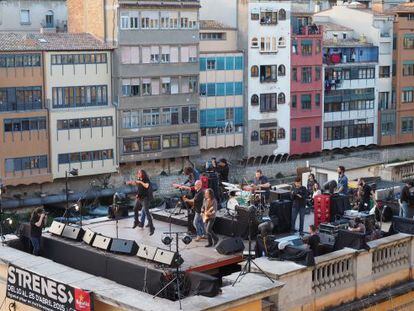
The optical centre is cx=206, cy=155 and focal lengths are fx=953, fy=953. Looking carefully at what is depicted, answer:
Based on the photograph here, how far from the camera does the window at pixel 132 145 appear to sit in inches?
2714

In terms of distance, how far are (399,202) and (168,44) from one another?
4623 cm

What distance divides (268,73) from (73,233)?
58477 mm

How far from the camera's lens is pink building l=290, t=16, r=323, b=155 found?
264 feet

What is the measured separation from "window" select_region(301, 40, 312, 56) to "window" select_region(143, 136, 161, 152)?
17.1 m

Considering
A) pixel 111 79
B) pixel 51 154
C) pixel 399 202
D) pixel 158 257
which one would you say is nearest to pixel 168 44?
pixel 111 79

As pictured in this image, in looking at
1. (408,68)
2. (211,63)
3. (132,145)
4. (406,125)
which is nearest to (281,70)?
(211,63)

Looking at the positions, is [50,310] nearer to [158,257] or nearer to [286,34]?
[158,257]

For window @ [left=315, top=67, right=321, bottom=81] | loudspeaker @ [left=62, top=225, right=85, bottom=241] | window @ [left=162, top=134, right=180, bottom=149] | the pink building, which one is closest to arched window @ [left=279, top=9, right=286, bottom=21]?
the pink building

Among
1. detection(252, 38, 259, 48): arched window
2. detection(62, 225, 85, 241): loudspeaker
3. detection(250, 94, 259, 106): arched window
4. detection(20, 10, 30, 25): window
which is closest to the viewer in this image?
detection(62, 225, 85, 241): loudspeaker

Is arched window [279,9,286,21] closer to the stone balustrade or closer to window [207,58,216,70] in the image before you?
window [207,58,216,70]

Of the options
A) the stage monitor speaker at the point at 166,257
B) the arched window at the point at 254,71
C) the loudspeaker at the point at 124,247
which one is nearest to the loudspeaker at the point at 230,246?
the loudspeaker at the point at 124,247

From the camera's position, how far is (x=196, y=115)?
73250 millimetres

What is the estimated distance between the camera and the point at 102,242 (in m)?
20.0

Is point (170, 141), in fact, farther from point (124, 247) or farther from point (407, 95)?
point (124, 247)
